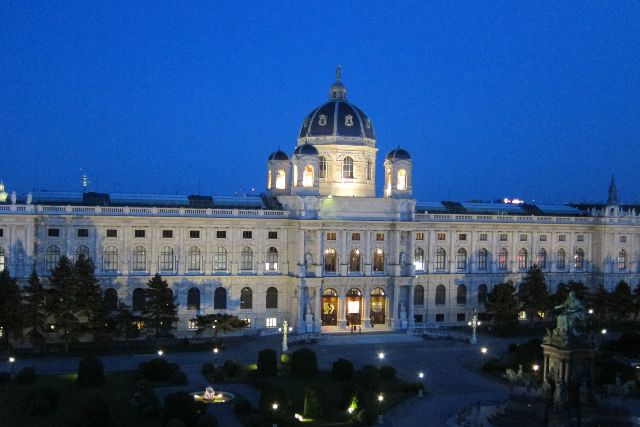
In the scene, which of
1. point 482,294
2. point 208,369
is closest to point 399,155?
point 482,294

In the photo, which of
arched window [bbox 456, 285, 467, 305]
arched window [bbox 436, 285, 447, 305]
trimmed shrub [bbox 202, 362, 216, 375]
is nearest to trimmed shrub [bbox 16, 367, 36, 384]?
trimmed shrub [bbox 202, 362, 216, 375]

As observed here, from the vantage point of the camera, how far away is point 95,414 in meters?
40.4

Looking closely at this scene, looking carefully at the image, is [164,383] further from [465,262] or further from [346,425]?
[465,262]

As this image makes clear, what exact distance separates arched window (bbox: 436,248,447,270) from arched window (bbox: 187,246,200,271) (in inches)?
960

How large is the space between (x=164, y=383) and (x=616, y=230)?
56043 millimetres

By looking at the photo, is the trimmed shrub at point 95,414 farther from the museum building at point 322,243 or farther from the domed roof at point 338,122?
the domed roof at point 338,122

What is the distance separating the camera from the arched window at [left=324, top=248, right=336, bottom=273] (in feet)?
249

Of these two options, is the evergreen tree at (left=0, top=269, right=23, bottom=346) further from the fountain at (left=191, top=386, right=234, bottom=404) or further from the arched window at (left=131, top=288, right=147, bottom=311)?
the fountain at (left=191, top=386, right=234, bottom=404)

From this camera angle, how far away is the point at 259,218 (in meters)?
75.7

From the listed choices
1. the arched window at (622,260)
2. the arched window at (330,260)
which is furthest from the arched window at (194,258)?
the arched window at (622,260)

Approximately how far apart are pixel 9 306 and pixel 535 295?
46.8 metres

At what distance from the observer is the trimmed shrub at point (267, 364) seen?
5419 cm

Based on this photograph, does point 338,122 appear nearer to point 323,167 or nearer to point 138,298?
point 323,167

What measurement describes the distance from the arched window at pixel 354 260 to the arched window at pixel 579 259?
26278mm
